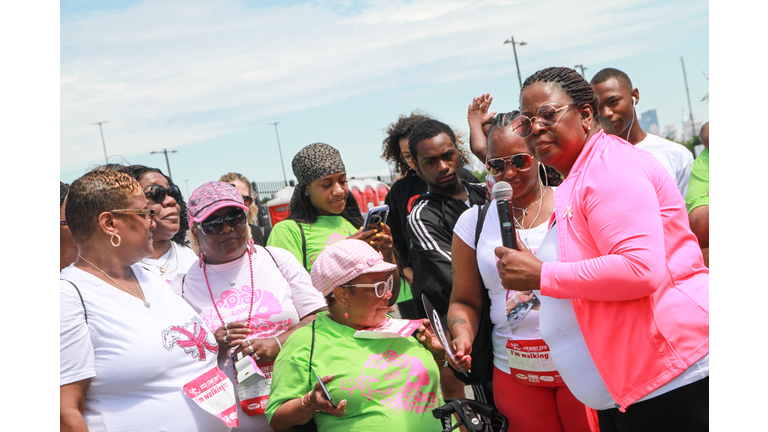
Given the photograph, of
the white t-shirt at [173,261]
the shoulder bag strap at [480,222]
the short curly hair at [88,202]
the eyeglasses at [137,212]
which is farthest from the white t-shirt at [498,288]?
the white t-shirt at [173,261]

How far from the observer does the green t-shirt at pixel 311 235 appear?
367cm

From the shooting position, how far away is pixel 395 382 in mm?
2518

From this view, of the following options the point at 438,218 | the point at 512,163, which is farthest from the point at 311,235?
the point at 512,163

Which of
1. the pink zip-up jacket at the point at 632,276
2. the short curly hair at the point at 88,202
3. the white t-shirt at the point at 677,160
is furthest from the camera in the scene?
the white t-shirt at the point at 677,160

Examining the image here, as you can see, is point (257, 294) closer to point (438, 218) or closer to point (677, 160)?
point (438, 218)

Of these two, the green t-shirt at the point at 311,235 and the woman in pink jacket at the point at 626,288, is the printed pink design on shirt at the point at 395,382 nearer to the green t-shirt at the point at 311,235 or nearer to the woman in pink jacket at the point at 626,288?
the woman in pink jacket at the point at 626,288

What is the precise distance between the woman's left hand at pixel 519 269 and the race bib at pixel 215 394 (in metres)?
1.46

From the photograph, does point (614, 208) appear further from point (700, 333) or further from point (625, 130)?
point (625, 130)

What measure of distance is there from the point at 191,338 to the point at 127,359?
1.11 ft

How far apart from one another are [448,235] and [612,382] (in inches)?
61.4

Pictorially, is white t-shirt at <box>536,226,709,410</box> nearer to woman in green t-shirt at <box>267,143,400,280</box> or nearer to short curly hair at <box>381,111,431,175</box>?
woman in green t-shirt at <box>267,143,400,280</box>

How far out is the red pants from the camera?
2.43m

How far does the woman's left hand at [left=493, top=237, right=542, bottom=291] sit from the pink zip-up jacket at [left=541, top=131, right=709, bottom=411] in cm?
4
